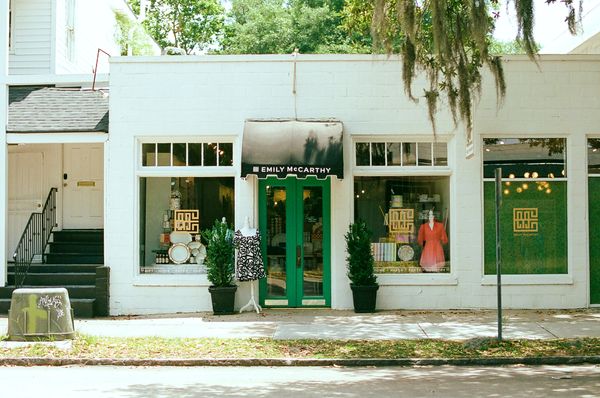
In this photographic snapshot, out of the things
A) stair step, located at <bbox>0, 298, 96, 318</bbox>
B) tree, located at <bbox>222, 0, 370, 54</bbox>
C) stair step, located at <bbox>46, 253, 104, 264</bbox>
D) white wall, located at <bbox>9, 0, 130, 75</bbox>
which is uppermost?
tree, located at <bbox>222, 0, 370, 54</bbox>

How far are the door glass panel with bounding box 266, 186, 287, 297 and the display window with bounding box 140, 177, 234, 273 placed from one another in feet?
2.68

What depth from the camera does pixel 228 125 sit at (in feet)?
50.4

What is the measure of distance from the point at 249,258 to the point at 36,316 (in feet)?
13.9

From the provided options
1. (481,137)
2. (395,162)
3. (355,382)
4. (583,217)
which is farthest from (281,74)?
(355,382)

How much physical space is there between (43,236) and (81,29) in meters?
7.74

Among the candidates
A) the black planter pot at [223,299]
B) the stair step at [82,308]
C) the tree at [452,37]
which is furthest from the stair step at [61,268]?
the tree at [452,37]

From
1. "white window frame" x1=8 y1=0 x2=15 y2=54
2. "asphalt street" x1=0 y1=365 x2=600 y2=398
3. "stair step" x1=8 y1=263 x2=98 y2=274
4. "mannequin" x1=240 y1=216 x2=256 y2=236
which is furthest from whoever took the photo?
"white window frame" x1=8 y1=0 x2=15 y2=54

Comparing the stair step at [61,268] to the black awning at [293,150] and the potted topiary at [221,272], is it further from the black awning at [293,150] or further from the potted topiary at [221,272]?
the black awning at [293,150]

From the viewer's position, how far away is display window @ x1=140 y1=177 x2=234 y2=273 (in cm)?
1563

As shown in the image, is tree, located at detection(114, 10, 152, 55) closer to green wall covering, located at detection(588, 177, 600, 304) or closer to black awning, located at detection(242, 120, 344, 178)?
black awning, located at detection(242, 120, 344, 178)

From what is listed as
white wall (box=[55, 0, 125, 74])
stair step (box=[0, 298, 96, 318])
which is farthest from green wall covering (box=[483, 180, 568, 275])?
white wall (box=[55, 0, 125, 74])

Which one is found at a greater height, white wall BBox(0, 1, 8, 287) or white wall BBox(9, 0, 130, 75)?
white wall BBox(9, 0, 130, 75)

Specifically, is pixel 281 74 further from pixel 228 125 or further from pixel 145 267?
pixel 145 267

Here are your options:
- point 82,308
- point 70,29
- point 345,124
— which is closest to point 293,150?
point 345,124
